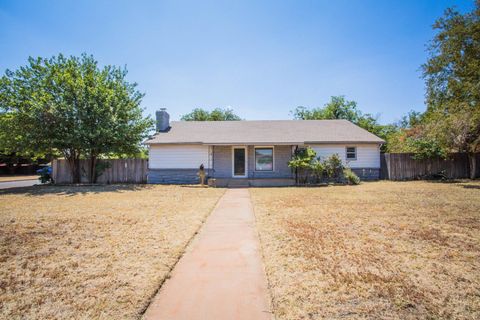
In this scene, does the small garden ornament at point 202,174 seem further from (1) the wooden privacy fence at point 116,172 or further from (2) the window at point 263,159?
(1) the wooden privacy fence at point 116,172

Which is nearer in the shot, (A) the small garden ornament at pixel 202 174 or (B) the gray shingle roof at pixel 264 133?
Result: (A) the small garden ornament at pixel 202 174

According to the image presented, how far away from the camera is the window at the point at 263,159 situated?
17.7 m

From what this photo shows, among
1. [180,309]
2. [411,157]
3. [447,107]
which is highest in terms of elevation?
[447,107]

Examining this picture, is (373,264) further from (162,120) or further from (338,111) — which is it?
(338,111)

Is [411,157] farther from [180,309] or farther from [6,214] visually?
[6,214]

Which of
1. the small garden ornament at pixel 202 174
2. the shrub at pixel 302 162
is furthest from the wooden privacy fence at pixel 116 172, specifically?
the shrub at pixel 302 162

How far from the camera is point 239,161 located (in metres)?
17.8

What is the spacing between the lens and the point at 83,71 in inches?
654

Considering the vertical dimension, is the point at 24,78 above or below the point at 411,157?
above

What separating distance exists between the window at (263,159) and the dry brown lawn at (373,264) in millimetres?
10539

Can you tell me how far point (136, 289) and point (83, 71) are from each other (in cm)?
1849

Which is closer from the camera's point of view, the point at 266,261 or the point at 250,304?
the point at 250,304

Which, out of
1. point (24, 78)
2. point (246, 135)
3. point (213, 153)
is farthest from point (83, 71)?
point (246, 135)

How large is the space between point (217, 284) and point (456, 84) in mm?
19785
